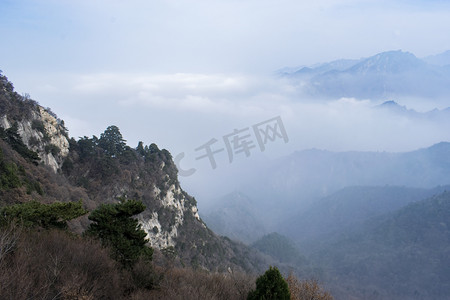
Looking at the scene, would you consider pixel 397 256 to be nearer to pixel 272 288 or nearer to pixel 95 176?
pixel 95 176

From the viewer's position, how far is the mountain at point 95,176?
26.4 metres

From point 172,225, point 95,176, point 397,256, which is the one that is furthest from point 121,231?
point 397,256

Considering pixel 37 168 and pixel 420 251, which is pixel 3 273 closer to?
pixel 37 168

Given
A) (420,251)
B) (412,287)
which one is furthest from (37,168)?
(420,251)

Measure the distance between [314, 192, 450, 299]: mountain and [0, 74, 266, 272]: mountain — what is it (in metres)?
57.0

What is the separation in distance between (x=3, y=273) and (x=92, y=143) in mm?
39930

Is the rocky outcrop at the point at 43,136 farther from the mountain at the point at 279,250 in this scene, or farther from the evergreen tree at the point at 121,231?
the mountain at the point at 279,250

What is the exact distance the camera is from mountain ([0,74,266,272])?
86.6 feet

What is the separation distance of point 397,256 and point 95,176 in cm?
11924

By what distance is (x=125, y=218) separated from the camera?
13633mm

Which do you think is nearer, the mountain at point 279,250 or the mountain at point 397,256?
the mountain at point 397,256

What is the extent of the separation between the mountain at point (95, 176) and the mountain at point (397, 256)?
56988mm

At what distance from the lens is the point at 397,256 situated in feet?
405

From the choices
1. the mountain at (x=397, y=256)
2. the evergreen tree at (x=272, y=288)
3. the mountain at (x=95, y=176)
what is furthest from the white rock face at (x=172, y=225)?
the mountain at (x=397, y=256)
